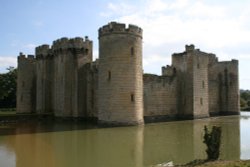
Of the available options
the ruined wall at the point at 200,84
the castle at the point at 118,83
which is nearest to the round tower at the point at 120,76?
the castle at the point at 118,83

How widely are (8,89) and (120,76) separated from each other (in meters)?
26.4

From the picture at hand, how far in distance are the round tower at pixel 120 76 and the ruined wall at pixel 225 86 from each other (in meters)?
15.1

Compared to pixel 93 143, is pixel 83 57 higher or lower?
higher

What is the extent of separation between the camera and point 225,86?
36812 mm

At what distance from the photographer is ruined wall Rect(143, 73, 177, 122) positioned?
27219 mm

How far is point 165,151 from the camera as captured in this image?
1302 centimetres

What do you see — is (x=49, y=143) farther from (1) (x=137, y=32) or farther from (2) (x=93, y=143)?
(1) (x=137, y=32)

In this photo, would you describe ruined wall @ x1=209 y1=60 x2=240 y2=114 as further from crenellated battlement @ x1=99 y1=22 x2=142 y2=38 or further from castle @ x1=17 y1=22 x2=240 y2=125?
crenellated battlement @ x1=99 y1=22 x2=142 y2=38

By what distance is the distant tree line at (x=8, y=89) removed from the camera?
43875 millimetres

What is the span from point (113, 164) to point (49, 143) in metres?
5.54

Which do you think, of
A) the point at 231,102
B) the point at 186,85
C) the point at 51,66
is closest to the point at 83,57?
the point at 51,66

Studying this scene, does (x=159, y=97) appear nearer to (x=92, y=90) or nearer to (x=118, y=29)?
(x=92, y=90)

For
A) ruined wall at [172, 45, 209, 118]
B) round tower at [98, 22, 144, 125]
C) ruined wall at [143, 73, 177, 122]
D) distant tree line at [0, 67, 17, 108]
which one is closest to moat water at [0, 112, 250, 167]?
round tower at [98, 22, 144, 125]

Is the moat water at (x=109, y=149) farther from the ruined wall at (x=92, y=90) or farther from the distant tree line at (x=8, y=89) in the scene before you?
the distant tree line at (x=8, y=89)
